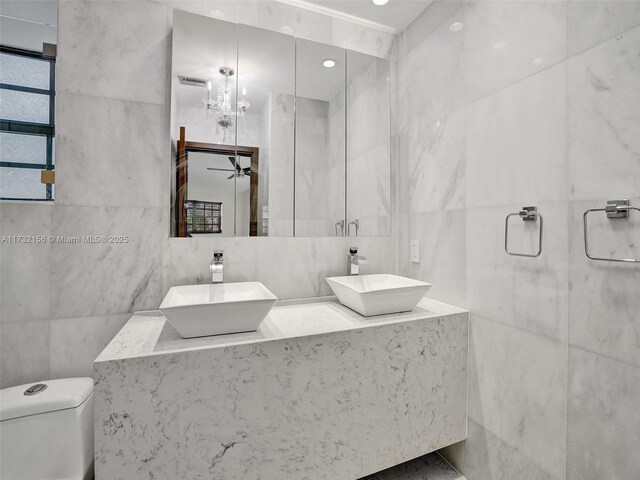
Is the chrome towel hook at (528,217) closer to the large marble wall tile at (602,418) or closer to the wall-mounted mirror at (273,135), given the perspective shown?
the large marble wall tile at (602,418)

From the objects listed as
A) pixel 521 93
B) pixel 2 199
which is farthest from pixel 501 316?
pixel 2 199

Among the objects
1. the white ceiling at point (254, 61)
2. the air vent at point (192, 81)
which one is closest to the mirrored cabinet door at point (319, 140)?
the white ceiling at point (254, 61)

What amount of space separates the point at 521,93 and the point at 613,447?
4.22ft

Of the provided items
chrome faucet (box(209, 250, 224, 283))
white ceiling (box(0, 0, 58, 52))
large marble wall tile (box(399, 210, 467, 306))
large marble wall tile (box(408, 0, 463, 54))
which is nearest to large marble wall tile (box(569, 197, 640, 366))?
large marble wall tile (box(399, 210, 467, 306))

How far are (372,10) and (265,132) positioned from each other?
3.23ft

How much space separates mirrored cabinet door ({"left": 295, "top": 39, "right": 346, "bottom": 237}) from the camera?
184 cm

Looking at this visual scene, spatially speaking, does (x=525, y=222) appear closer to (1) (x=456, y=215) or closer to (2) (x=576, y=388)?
(1) (x=456, y=215)

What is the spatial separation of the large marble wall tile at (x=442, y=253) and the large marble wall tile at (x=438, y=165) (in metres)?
0.07

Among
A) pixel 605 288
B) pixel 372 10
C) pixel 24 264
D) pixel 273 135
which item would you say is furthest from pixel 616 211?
pixel 24 264

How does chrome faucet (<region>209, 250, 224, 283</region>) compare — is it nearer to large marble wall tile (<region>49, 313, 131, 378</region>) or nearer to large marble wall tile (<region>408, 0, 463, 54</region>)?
large marble wall tile (<region>49, 313, 131, 378</region>)

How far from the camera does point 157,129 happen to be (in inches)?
61.5

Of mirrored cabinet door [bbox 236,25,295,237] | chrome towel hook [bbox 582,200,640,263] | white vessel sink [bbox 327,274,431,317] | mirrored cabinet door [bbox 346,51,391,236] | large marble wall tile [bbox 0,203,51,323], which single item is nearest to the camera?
chrome towel hook [bbox 582,200,640,263]

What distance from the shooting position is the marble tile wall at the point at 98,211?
4.50 ft

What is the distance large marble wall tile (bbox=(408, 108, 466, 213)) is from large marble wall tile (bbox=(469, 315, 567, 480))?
0.64 meters
